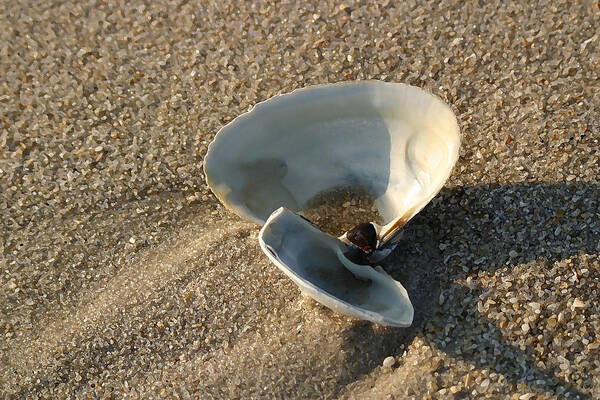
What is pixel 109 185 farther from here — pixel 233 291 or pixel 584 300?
pixel 584 300

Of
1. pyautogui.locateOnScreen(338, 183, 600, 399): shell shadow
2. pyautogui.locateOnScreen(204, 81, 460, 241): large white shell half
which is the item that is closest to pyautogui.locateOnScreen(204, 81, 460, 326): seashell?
pyautogui.locateOnScreen(204, 81, 460, 241): large white shell half

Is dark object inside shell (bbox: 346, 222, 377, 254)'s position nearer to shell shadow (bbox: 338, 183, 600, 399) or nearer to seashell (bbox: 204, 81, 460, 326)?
seashell (bbox: 204, 81, 460, 326)

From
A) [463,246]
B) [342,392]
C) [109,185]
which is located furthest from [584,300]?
[109,185]

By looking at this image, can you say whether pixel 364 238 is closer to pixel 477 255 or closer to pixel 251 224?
pixel 477 255

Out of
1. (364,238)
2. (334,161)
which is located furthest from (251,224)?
(364,238)

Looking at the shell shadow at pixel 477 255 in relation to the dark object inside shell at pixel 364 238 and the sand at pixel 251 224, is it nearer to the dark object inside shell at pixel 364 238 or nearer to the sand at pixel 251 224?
the sand at pixel 251 224

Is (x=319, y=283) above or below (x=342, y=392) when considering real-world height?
above
